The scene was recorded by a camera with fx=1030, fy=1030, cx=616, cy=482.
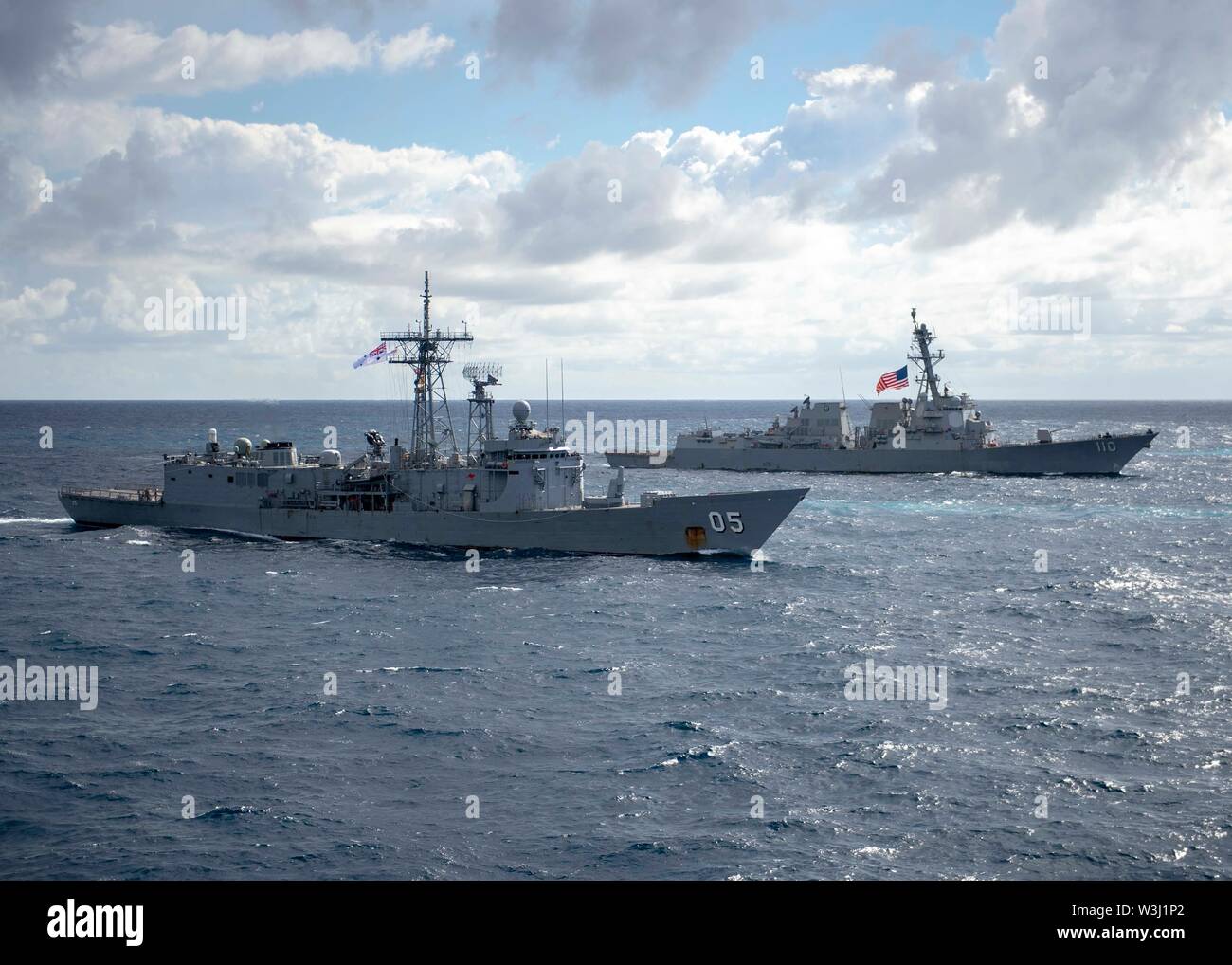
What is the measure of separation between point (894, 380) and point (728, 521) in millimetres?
41646

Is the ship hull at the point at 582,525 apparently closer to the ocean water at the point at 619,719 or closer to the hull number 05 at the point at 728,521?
the hull number 05 at the point at 728,521

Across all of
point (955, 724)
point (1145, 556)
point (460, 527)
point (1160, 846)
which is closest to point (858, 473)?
point (1145, 556)

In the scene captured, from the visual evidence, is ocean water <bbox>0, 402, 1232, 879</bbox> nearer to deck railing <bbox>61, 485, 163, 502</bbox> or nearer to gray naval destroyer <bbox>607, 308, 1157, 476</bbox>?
deck railing <bbox>61, 485, 163, 502</bbox>

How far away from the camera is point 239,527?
56.4 meters

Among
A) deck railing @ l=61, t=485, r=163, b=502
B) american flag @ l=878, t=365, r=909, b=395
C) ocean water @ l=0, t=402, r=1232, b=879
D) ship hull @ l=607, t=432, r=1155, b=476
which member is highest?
american flag @ l=878, t=365, r=909, b=395

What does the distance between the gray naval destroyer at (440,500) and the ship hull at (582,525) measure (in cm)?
6

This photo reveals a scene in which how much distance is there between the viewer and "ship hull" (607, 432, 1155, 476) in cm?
8688

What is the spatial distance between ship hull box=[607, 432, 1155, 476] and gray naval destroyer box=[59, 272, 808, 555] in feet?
147
